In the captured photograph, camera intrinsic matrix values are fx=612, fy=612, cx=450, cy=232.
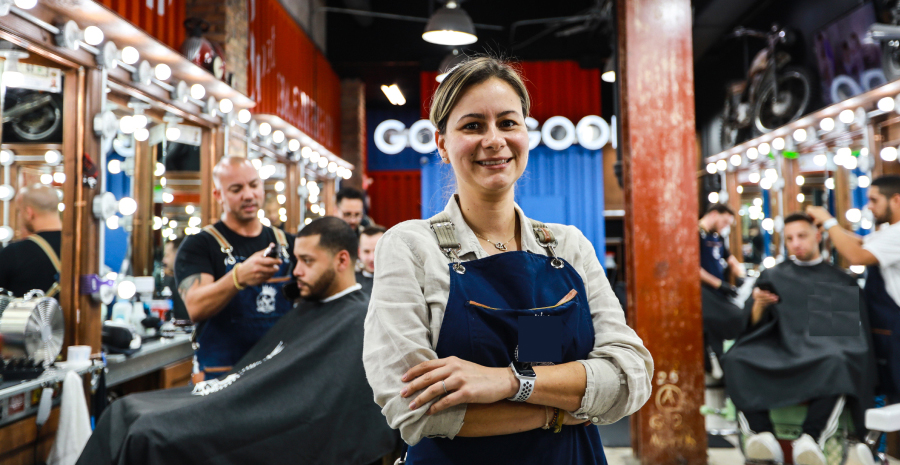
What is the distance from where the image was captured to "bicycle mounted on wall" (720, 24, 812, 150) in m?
5.88

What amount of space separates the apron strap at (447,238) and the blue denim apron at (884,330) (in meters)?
3.12

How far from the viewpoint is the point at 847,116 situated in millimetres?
4902

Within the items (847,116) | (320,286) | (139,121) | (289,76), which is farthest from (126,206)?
(847,116)

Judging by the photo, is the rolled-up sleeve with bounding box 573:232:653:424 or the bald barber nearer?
the rolled-up sleeve with bounding box 573:232:653:424

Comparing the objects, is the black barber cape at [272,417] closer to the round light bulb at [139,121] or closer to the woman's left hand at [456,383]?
the woman's left hand at [456,383]

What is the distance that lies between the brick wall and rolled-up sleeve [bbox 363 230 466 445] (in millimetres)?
7619

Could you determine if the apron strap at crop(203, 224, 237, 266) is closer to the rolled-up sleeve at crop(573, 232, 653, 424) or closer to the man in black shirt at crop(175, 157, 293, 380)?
the man in black shirt at crop(175, 157, 293, 380)

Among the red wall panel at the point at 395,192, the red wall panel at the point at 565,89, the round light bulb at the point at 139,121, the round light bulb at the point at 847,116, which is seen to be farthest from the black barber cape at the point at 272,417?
the red wall panel at the point at 395,192

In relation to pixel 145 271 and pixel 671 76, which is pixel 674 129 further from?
pixel 145 271

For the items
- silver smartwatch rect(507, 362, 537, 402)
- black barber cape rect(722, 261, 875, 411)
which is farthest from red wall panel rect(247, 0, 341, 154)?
silver smartwatch rect(507, 362, 537, 402)

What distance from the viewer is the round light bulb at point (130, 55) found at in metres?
3.15

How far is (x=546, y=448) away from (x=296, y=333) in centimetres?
158

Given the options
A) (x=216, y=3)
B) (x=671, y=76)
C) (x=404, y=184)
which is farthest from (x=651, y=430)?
(x=404, y=184)

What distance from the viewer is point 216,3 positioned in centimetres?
418
